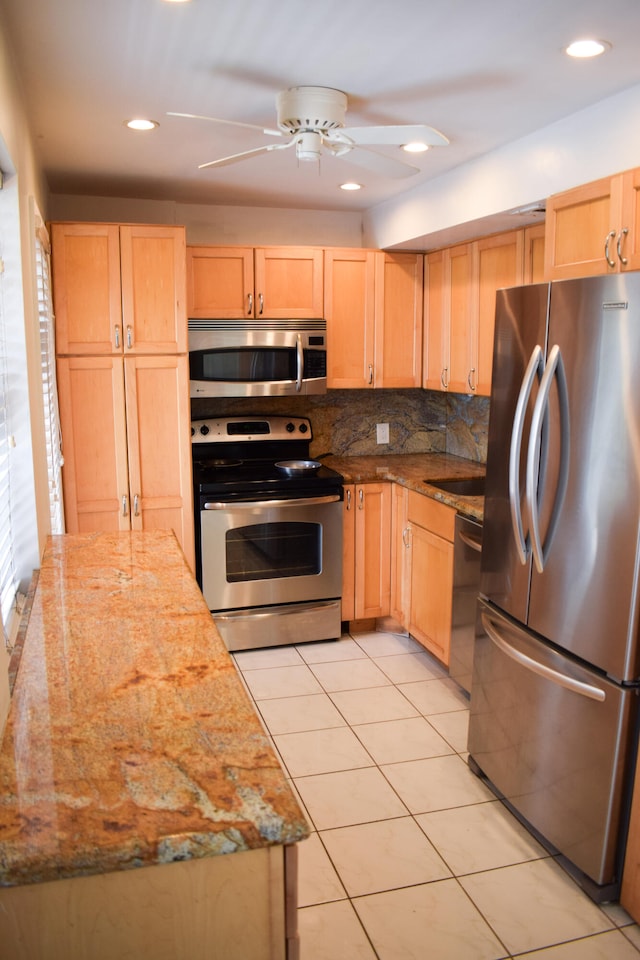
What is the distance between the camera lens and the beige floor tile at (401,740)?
114 inches

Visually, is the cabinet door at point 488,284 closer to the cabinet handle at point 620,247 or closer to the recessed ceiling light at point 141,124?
the cabinet handle at point 620,247

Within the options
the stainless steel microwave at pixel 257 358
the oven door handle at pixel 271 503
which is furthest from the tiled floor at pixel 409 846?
the stainless steel microwave at pixel 257 358

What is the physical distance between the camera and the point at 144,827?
1.06 m

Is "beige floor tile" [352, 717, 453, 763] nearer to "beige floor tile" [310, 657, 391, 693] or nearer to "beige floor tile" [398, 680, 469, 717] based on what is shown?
"beige floor tile" [398, 680, 469, 717]

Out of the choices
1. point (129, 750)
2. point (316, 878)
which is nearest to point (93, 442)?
point (316, 878)

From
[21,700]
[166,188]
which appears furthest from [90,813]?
[166,188]

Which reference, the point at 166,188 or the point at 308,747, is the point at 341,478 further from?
the point at 166,188

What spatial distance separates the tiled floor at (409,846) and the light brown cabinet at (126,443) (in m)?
1.00

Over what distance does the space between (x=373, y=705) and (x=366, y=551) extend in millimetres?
992

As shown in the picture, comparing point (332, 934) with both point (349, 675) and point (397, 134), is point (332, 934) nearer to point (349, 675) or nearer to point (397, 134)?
point (349, 675)

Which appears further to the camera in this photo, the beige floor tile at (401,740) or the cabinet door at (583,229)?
the beige floor tile at (401,740)

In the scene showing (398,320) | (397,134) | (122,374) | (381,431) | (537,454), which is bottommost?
(381,431)

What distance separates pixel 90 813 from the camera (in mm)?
1089

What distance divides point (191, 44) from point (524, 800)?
246cm
